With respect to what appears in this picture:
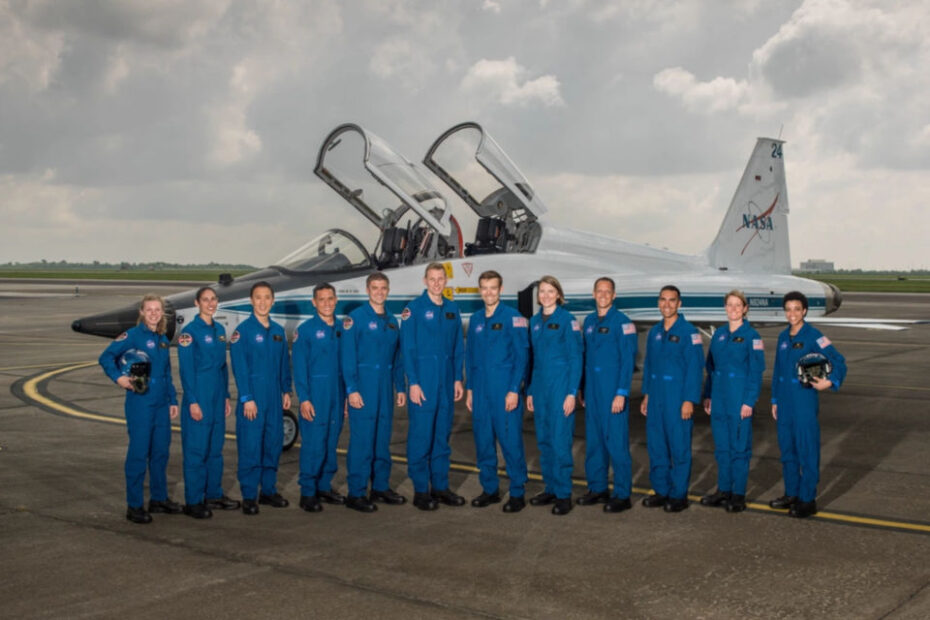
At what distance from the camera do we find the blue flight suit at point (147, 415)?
6316mm

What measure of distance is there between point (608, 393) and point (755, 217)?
33.3 feet

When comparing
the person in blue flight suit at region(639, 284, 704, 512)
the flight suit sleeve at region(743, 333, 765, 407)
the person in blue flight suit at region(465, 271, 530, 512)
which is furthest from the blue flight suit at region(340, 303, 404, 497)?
the flight suit sleeve at region(743, 333, 765, 407)

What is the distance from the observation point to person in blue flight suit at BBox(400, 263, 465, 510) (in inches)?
269

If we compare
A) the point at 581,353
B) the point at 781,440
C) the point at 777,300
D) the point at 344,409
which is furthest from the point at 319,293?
the point at 777,300

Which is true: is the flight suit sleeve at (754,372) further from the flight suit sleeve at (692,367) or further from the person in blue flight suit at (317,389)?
the person in blue flight suit at (317,389)

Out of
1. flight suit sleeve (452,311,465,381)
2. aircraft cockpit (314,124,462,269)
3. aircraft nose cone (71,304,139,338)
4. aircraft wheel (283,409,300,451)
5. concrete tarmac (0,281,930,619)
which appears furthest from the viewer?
aircraft cockpit (314,124,462,269)

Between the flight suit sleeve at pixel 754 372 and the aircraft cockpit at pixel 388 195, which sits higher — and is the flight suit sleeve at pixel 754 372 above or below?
below

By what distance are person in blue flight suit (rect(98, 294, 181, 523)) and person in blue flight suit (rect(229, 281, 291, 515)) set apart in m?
0.49

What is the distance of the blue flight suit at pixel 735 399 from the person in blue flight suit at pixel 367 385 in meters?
2.44

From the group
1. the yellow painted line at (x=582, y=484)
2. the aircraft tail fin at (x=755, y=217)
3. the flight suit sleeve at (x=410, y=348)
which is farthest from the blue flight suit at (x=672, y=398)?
the aircraft tail fin at (x=755, y=217)

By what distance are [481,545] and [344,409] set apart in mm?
1842

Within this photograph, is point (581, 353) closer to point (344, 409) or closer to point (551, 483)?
point (551, 483)

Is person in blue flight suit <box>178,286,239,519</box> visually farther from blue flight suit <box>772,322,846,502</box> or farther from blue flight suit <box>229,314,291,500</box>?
blue flight suit <box>772,322,846,502</box>

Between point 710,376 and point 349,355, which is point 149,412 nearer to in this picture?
point 349,355
